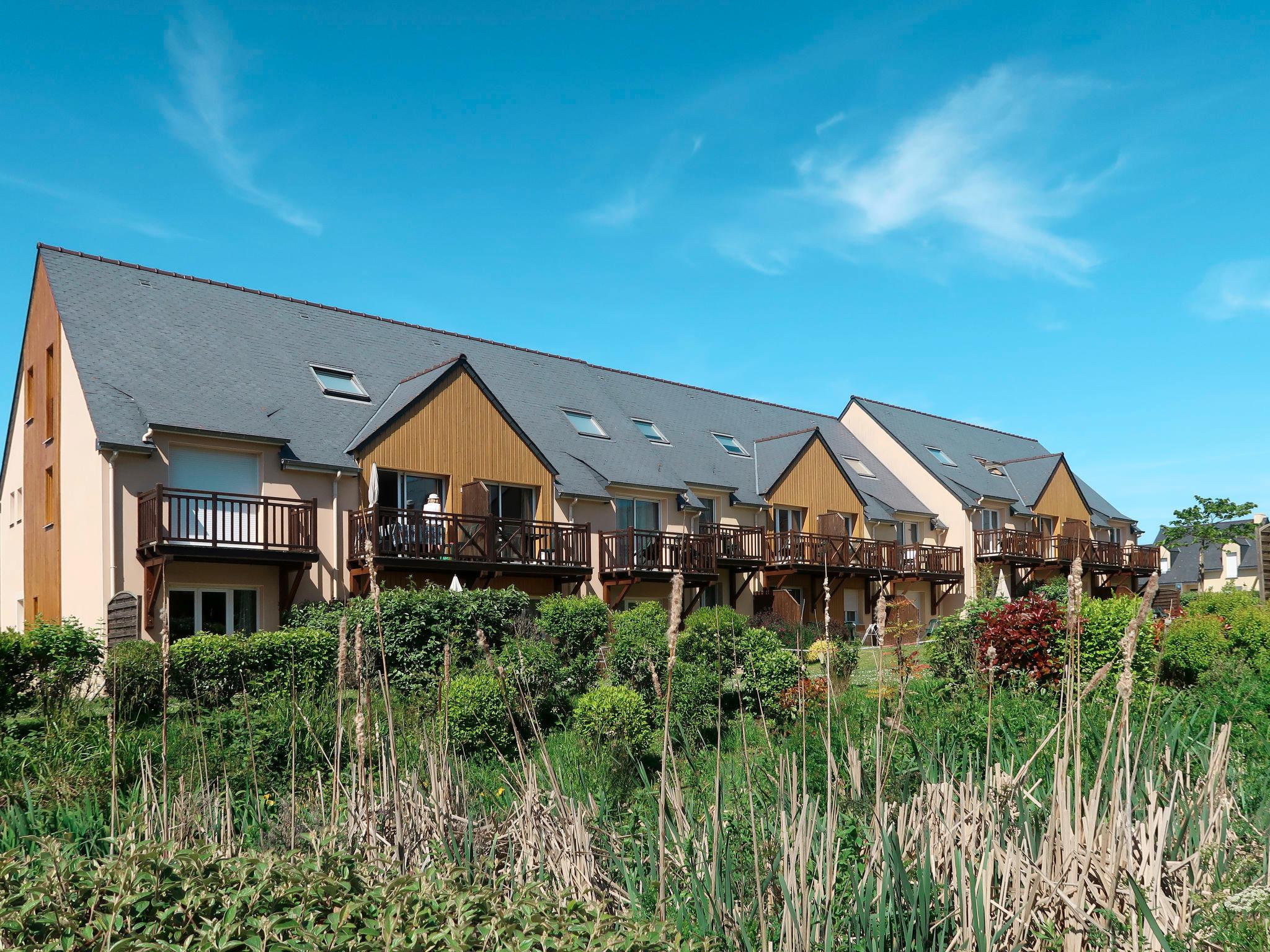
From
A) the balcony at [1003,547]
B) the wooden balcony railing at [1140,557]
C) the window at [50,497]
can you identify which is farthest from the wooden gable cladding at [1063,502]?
the window at [50,497]

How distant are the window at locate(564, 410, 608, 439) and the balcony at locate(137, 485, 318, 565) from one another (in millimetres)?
9243

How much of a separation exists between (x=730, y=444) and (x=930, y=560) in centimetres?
812

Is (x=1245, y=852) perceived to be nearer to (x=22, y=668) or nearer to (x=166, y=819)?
(x=166, y=819)

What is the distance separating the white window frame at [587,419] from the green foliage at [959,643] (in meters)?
14.5

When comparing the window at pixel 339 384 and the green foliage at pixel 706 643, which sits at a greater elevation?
the window at pixel 339 384

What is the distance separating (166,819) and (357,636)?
166 cm

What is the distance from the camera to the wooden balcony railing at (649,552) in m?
→ 24.8

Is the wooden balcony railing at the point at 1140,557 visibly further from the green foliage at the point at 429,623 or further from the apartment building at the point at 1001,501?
the green foliage at the point at 429,623

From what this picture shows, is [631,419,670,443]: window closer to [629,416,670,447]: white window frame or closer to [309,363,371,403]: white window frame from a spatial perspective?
[629,416,670,447]: white window frame

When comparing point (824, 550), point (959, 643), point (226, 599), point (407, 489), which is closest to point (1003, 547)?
point (824, 550)

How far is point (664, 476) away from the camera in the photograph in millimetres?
27297

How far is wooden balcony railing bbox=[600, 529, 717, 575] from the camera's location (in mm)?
24844

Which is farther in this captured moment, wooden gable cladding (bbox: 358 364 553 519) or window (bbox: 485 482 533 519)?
window (bbox: 485 482 533 519)

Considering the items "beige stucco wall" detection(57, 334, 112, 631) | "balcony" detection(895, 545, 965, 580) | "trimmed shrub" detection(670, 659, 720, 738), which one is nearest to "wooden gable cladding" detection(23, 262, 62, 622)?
"beige stucco wall" detection(57, 334, 112, 631)
